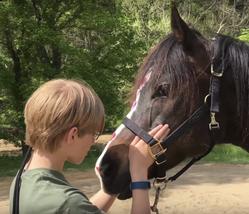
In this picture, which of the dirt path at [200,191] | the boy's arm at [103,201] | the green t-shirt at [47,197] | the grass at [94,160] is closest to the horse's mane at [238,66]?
the boy's arm at [103,201]

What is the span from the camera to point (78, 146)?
1.57 m

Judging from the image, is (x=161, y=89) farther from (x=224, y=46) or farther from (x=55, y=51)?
(x=55, y=51)

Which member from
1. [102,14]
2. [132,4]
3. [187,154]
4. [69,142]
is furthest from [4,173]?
[132,4]

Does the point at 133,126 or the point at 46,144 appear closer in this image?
the point at 46,144

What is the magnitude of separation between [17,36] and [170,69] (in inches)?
375

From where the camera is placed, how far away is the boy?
1.44m

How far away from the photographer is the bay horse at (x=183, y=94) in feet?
7.51

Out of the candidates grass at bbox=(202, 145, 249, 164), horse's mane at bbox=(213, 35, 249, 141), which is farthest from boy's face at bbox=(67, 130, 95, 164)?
grass at bbox=(202, 145, 249, 164)

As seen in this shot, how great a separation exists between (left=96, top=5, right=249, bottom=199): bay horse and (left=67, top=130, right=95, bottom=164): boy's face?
67 centimetres

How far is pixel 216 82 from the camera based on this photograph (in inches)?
91.8

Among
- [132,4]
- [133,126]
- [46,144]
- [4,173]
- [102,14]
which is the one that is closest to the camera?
[46,144]

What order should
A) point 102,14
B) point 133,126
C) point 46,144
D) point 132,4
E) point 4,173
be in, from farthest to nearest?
1. point 132,4
2. point 102,14
3. point 4,173
4. point 133,126
5. point 46,144

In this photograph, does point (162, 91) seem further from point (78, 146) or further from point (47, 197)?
point (47, 197)

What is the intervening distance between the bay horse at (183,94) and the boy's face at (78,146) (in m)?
0.67
